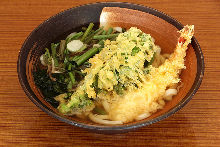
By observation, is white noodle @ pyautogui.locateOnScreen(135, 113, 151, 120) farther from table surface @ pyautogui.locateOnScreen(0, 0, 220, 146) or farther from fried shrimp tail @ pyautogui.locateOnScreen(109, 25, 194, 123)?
table surface @ pyautogui.locateOnScreen(0, 0, 220, 146)

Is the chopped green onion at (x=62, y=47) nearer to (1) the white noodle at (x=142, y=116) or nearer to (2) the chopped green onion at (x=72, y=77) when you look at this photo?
(2) the chopped green onion at (x=72, y=77)

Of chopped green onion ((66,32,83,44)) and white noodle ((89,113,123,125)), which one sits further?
chopped green onion ((66,32,83,44))

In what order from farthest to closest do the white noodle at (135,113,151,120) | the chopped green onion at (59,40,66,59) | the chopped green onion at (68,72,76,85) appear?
the chopped green onion at (59,40,66,59)
the chopped green onion at (68,72,76,85)
the white noodle at (135,113,151,120)

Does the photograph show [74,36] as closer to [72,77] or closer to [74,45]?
[74,45]

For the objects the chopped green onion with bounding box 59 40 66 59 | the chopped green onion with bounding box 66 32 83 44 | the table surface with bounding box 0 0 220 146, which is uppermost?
the chopped green onion with bounding box 66 32 83 44

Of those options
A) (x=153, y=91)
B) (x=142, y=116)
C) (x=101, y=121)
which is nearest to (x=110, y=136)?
(x=101, y=121)

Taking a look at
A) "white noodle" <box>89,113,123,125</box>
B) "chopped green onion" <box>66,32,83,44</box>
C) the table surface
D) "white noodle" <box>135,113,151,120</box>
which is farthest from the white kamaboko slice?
"white noodle" <box>135,113,151,120</box>

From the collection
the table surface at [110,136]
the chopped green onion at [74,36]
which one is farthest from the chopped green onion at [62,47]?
the table surface at [110,136]

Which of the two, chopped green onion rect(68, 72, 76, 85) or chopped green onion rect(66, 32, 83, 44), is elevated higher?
chopped green onion rect(66, 32, 83, 44)
